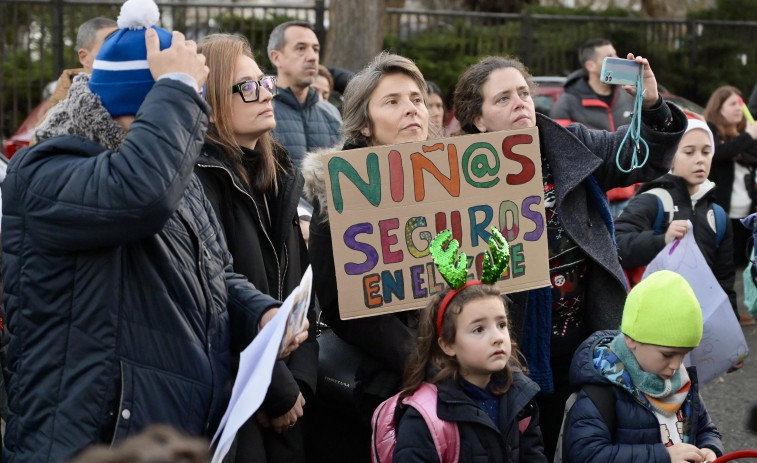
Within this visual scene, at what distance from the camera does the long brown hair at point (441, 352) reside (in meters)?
3.46

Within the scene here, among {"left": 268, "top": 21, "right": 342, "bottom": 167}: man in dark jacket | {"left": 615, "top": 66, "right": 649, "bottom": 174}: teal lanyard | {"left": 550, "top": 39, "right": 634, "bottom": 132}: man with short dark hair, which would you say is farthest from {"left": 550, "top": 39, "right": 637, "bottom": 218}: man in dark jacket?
{"left": 615, "top": 66, "right": 649, "bottom": 174}: teal lanyard

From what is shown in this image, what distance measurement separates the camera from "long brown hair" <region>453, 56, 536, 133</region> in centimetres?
402

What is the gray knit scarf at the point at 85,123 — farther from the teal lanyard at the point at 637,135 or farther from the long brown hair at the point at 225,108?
the teal lanyard at the point at 637,135

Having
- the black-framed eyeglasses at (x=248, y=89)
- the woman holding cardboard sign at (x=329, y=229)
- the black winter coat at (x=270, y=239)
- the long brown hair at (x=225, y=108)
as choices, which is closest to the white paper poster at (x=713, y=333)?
the woman holding cardboard sign at (x=329, y=229)

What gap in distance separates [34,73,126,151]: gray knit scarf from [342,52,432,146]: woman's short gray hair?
49.8 inches

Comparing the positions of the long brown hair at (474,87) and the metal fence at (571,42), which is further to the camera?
the metal fence at (571,42)

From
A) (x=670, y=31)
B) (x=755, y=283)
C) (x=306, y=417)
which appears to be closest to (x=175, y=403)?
(x=306, y=417)

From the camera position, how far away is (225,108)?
360cm

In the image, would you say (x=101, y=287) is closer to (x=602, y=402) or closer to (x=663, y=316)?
(x=602, y=402)

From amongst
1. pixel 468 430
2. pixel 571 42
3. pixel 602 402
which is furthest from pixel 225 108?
pixel 571 42

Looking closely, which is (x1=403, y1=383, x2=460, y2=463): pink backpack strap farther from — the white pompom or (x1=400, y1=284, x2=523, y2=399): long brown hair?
the white pompom

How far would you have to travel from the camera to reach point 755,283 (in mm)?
4387

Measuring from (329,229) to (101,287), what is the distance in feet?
3.98

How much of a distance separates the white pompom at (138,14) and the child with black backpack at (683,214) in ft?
10.3
